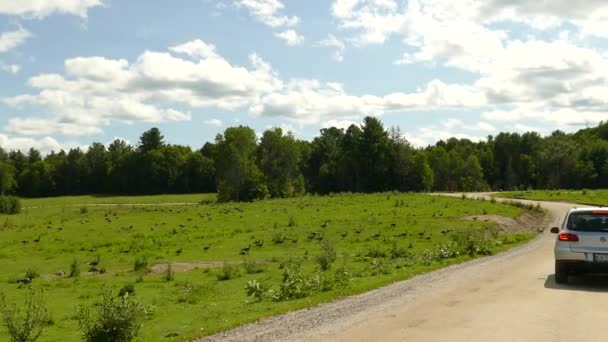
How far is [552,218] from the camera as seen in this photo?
49312 millimetres

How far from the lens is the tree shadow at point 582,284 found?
15508mm

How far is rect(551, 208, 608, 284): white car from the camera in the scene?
599 inches

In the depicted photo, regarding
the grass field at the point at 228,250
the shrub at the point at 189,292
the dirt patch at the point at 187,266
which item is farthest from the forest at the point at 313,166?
the shrub at the point at 189,292

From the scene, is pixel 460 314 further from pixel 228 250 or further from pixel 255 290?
pixel 228 250

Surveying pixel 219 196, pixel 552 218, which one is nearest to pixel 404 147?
pixel 219 196

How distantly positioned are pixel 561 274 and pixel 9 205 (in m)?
78.1

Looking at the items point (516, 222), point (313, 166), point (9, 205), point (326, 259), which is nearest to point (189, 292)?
point (326, 259)

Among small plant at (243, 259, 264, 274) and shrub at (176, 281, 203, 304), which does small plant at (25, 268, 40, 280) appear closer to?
shrub at (176, 281, 203, 304)

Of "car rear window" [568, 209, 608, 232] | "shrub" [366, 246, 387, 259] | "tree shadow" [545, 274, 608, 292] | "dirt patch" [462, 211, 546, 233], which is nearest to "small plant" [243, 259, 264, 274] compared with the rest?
"shrub" [366, 246, 387, 259]

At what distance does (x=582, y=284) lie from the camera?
1625 centimetres

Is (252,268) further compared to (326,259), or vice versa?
(252,268)

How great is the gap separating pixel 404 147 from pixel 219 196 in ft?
120

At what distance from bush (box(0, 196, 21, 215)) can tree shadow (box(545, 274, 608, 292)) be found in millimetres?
75925

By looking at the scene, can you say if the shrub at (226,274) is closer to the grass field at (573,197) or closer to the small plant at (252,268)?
the small plant at (252,268)
